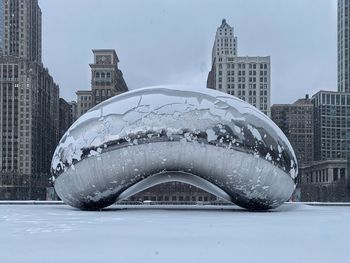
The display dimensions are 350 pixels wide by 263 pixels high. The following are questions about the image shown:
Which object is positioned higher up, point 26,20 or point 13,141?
point 26,20

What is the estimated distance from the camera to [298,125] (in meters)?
136

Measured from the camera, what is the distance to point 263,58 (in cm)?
11962

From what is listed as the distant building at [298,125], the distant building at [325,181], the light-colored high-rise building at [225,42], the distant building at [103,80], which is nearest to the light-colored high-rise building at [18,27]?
the distant building at [103,80]

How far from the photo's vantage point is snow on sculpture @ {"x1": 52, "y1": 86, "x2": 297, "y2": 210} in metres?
13.3

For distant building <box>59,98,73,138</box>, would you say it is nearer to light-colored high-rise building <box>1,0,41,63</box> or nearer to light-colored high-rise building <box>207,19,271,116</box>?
light-colored high-rise building <box>1,0,41,63</box>

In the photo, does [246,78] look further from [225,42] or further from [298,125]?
[225,42]

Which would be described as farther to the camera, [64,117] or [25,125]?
[64,117]

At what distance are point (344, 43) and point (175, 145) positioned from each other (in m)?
149

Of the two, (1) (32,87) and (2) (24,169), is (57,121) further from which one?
(2) (24,169)

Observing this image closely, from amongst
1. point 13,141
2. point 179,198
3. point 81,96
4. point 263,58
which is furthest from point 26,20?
point 179,198

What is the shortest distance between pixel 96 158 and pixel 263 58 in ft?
361

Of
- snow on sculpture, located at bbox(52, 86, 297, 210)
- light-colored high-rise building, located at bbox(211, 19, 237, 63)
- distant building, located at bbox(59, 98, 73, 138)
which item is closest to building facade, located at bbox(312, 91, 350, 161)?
light-colored high-rise building, located at bbox(211, 19, 237, 63)

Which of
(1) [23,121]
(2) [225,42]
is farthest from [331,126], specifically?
(1) [23,121]

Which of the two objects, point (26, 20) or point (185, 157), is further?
point (26, 20)
